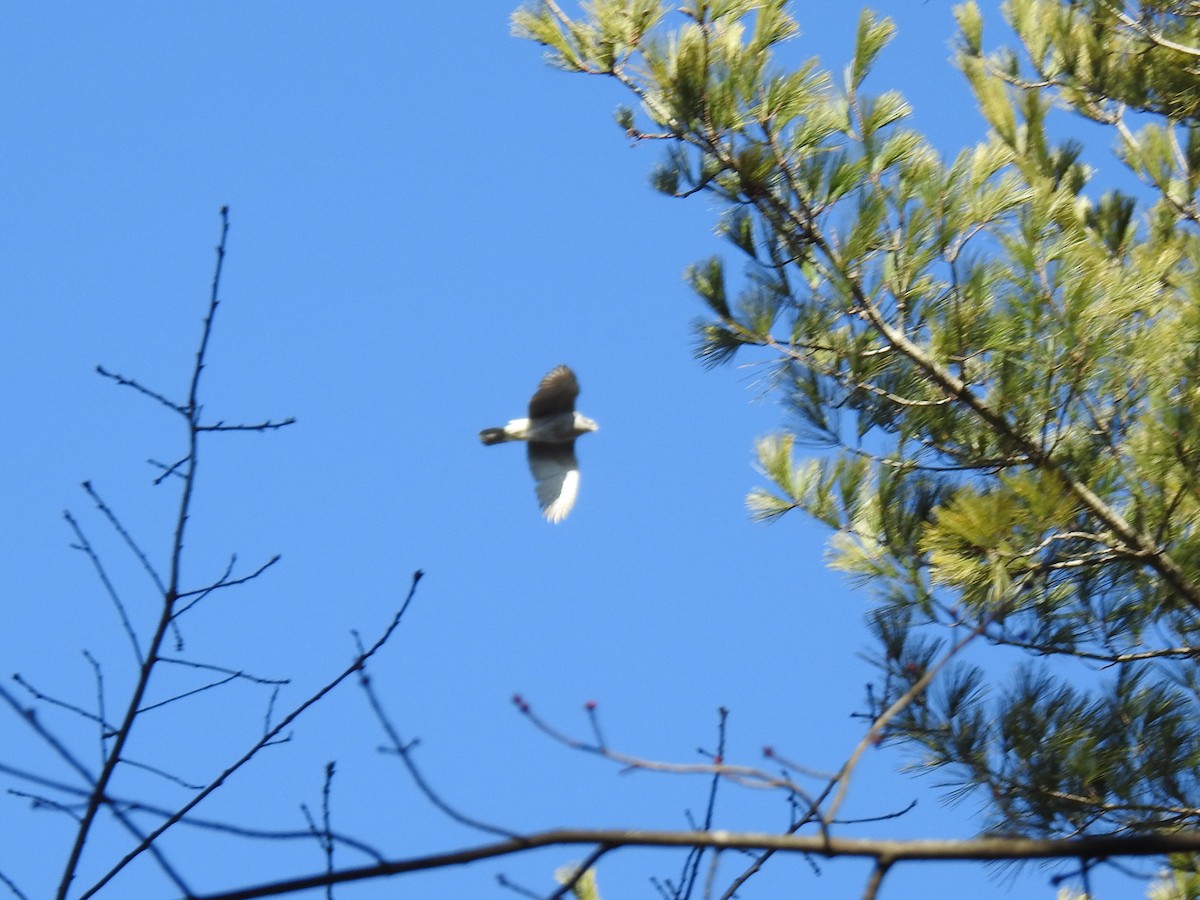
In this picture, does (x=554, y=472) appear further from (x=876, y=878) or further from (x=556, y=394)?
(x=876, y=878)

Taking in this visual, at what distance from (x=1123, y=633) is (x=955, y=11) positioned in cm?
225

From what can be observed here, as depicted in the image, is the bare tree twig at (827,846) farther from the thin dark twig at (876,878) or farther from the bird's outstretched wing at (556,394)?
the bird's outstretched wing at (556,394)

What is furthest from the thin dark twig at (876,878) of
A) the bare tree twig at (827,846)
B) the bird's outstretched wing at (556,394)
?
the bird's outstretched wing at (556,394)

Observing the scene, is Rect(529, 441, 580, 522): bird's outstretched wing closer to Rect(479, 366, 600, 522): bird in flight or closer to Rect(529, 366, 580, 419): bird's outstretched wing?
Rect(479, 366, 600, 522): bird in flight

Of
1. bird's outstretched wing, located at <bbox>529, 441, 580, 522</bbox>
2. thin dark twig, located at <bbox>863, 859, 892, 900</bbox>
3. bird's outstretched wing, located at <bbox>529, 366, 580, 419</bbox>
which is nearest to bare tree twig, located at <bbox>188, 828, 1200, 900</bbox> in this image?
thin dark twig, located at <bbox>863, 859, 892, 900</bbox>

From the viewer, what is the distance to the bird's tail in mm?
4070

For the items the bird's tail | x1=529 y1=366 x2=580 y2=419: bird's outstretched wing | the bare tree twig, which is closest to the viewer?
the bare tree twig

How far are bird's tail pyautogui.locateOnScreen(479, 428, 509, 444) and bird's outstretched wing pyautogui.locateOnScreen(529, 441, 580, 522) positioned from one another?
0.31ft

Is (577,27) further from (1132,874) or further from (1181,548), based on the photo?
(1132,874)

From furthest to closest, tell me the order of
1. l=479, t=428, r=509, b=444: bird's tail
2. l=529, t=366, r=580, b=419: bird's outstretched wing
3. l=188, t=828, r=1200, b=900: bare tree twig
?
l=479, t=428, r=509, b=444: bird's tail < l=529, t=366, r=580, b=419: bird's outstretched wing < l=188, t=828, r=1200, b=900: bare tree twig

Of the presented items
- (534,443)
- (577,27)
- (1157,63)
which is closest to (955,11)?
(1157,63)

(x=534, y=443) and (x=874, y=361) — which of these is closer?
(x=874, y=361)

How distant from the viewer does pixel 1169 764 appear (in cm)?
345

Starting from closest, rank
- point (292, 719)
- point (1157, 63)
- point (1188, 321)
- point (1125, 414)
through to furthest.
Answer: point (292, 719), point (1188, 321), point (1125, 414), point (1157, 63)
